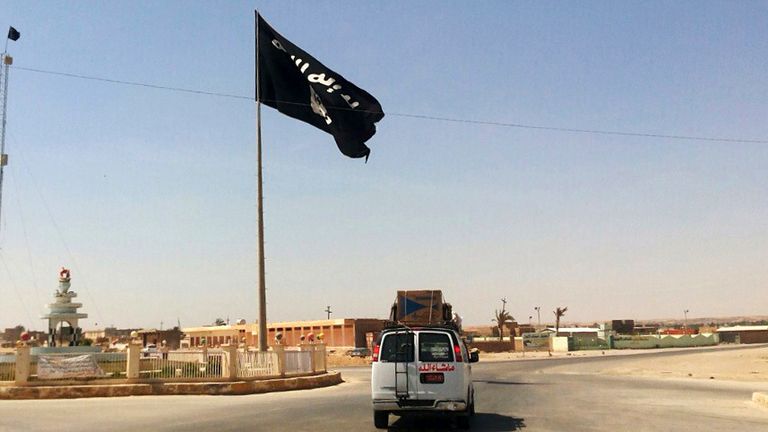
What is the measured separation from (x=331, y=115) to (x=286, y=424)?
14.1 metres

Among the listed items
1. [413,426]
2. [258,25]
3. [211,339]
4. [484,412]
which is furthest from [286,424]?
[211,339]

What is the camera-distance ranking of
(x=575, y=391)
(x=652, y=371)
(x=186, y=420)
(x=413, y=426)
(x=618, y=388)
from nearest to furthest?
(x=413, y=426)
(x=186, y=420)
(x=575, y=391)
(x=618, y=388)
(x=652, y=371)

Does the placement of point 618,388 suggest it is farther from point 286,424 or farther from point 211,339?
point 211,339

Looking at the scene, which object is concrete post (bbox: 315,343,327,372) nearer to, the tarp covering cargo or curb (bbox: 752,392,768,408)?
the tarp covering cargo

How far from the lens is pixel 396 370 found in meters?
12.8

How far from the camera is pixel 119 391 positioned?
71.6 ft

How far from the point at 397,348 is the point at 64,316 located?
3066cm

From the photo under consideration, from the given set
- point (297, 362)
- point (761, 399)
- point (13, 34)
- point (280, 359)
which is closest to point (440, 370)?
point (761, 399)

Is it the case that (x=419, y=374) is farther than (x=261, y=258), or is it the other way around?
(x=261, y=258)

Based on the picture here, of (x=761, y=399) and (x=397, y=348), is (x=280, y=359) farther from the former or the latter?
(x=761, y=399)

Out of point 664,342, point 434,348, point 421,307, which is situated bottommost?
point 664,342

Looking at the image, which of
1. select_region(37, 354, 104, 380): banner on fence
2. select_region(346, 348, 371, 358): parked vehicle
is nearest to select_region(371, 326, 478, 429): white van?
select_region(37, 354, 104, 380): banner on fence

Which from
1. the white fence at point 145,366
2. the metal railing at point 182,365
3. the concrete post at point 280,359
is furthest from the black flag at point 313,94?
the metal railing at point 182,365

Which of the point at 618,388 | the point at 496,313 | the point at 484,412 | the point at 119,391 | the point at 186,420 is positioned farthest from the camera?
the point at 496,313
